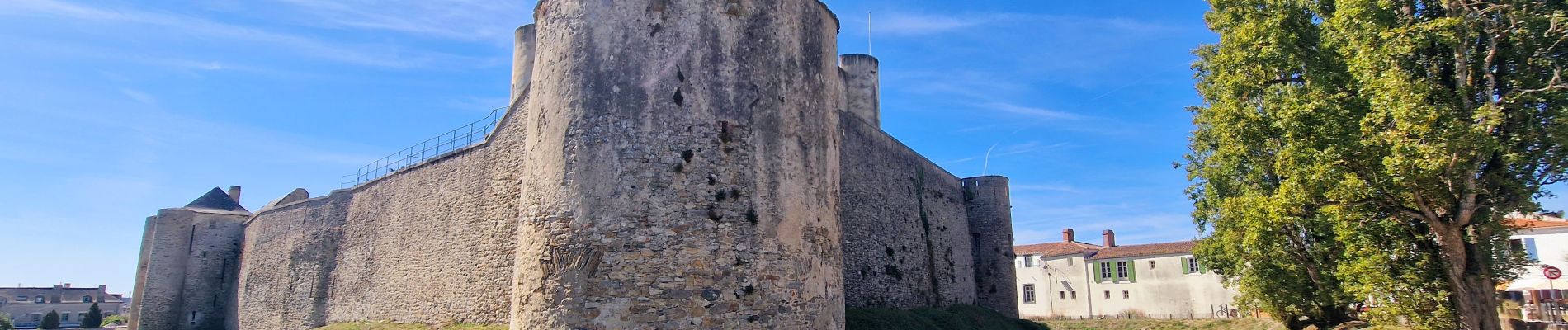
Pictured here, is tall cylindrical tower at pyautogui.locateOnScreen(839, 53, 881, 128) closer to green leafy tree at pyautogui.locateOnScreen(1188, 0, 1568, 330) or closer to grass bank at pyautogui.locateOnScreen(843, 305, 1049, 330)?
grass bank at pyautogui.locateOnScreen(843, 305, 1049, 330)

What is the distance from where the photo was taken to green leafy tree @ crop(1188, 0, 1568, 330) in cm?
1179

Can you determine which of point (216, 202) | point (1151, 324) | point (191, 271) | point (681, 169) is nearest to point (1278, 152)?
point (681, 169)

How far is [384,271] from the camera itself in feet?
76.5

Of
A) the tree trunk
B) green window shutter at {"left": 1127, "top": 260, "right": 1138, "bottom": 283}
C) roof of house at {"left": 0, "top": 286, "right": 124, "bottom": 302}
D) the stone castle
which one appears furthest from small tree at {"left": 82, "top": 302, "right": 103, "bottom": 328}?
the tree trunk

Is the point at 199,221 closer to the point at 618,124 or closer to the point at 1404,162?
the point at 618,124

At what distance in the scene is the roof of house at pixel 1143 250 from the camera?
4835 centimetres

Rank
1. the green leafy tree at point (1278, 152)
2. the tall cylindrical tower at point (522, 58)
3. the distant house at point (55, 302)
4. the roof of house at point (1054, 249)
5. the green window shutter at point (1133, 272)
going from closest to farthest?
the green leafy tree at point (1278, 152) < the tall cylindrical tower at point (522, 58) < the green window shutter at point (1133, 272) < the roof of house at point (1054, 249) < the distant house at point (55, 302)

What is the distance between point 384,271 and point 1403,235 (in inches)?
878

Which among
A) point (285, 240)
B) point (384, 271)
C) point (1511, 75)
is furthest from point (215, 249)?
point (1511, 75)

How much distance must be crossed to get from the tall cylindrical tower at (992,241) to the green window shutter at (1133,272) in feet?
69.7

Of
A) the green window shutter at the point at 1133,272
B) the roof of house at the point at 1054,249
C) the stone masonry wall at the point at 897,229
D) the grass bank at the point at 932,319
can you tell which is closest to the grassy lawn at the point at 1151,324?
the green window shutter at the point at 1133,272

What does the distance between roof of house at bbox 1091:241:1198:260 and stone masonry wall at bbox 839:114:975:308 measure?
23.2m

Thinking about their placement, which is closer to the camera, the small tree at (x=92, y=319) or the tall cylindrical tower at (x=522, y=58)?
the tall cylindrical tower at (x=522, y=58)

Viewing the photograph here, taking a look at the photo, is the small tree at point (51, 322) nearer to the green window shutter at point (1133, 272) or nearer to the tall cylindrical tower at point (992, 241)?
the tall cylindrical tower at point (992, 241)
